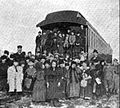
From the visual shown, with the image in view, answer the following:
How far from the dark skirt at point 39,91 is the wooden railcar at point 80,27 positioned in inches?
50.7

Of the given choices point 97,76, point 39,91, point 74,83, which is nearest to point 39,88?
point 39,91

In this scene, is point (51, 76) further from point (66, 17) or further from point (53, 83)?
point (66, 17)

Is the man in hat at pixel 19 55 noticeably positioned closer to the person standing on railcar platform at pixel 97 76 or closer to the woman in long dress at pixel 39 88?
the woman in long dress at pixel 39 88

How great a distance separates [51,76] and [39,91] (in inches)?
16.6

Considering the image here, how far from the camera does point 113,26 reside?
19.7ft

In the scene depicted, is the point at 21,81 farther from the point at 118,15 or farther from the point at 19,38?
the point at 118,15

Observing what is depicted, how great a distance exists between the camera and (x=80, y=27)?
22.1ft

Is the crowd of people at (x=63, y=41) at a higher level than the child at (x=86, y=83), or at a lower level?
higher

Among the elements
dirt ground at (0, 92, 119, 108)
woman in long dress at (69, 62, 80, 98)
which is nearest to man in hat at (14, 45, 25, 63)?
dirt ground at (0, 92, 119, 108)

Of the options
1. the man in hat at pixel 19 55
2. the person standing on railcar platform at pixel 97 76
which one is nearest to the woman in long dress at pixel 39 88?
the man in hat at pixel 19 55

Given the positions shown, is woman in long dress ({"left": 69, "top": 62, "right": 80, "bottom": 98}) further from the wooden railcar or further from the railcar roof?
the railcar roof

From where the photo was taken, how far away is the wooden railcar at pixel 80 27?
6391 millimetres

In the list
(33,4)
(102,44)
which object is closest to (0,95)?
(33,4)

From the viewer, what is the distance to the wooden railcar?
639 centimetres
